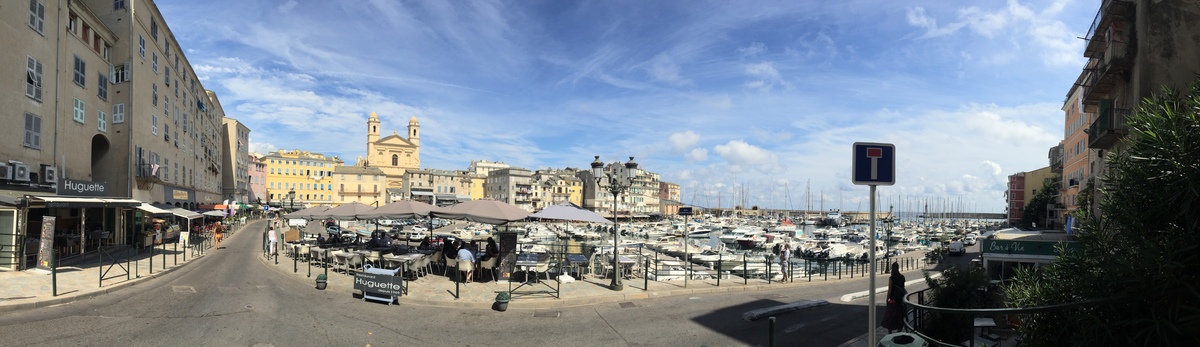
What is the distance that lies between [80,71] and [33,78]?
435cm

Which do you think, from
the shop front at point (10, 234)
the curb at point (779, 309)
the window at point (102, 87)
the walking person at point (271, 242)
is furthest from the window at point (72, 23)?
the curb at point (779, 309)

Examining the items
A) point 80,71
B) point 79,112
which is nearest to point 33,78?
point 80,71

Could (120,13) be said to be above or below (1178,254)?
above

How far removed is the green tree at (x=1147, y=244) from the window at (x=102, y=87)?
3570cm

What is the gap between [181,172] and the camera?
1502 inches

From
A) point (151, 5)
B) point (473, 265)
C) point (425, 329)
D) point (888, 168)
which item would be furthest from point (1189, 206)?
point (151, 5)

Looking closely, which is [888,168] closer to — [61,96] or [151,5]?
[61,96]

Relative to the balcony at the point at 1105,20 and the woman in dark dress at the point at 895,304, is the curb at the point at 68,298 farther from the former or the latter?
the balcony at the point at 1105,20

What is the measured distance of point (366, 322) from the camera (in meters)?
10.5

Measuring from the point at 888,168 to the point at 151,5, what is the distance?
41.3 m

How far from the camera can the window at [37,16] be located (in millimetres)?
19234

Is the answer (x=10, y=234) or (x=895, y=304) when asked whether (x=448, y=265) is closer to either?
(x=895, y=304)

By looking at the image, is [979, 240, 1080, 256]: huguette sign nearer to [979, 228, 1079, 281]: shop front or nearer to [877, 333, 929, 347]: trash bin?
[979, 228, 1079, 281]: shop front

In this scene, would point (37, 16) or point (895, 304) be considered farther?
point (37, 16)
